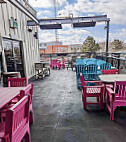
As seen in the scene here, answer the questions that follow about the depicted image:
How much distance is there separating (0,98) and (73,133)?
129 cm

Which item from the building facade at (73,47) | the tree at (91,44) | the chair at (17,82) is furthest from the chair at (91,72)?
the tree at (91,44)

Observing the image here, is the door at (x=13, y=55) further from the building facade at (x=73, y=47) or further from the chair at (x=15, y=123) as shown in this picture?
the building facade at (x=73, y=47)

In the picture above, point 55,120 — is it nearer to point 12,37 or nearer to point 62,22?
point 12,37

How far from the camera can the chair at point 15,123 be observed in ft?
3.19

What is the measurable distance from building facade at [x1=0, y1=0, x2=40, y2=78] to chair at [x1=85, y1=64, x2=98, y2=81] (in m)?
2.74

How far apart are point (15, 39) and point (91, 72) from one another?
11.1 ft

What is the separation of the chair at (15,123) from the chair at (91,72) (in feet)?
9.63

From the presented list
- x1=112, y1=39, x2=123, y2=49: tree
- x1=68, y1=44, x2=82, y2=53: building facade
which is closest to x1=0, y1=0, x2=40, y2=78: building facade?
x1=68, y1=44, x2=82, y2=53: building facade

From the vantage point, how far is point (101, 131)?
1854 millimetres

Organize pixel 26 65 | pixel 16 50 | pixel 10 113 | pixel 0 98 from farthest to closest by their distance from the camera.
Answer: pixel 26 65
pixel 16 50
pixel 0 98
pixel 10 113

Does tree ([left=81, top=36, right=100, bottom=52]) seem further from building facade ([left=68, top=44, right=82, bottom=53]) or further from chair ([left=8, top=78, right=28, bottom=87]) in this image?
chair ([left=8, top=78, right=28, bottom=87])

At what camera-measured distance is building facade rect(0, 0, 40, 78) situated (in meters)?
3.75

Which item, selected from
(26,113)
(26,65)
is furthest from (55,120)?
(26,65)

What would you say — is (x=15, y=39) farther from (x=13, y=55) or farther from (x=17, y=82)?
(x=17, y=82)
